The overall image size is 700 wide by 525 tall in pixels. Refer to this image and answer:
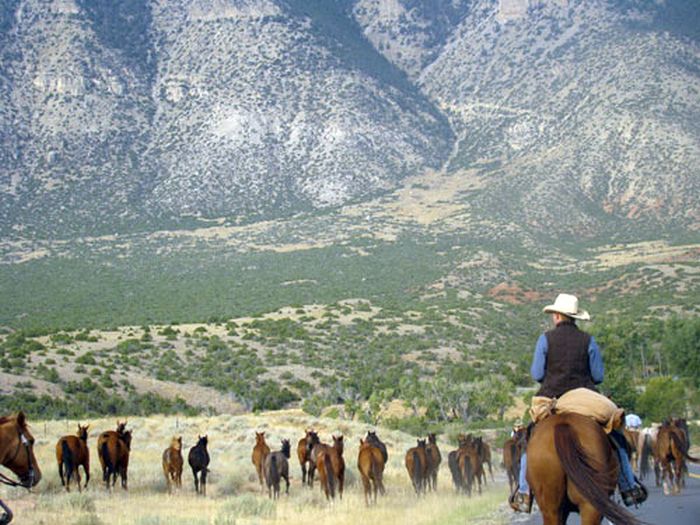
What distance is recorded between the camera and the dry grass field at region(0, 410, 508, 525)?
1628cm

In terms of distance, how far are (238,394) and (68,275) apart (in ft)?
135

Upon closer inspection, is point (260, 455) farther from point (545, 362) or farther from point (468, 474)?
point (545, 362)

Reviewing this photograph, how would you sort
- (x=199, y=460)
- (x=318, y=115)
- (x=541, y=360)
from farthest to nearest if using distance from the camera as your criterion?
(x=318, y=115)
(x=199, y=460)
(x=541, y=360)

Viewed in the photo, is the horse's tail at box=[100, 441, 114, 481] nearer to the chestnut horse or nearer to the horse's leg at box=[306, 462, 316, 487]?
the horse's leg at box=[306, 462, 316, 487]

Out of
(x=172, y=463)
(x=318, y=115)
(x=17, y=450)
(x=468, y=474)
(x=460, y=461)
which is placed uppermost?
(x=318, y=115)

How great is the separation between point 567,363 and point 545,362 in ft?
0.90

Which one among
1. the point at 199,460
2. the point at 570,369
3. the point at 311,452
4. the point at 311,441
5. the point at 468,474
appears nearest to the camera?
the point at 570,369

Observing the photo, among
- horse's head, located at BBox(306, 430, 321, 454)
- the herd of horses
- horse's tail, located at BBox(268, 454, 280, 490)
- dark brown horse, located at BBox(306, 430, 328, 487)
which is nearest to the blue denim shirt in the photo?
the herd of horses

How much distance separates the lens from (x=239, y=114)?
390 feet

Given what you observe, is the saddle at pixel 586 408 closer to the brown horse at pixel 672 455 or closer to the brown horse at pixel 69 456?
the brown horse at pixel 672 455

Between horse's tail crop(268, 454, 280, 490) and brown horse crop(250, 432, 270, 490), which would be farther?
brown horse crop(250, 432, 270, 490)

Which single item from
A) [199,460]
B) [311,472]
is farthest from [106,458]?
[311,472]

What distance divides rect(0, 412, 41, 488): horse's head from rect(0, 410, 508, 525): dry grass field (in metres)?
3.84

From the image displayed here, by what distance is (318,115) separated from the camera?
121438 millimetres
